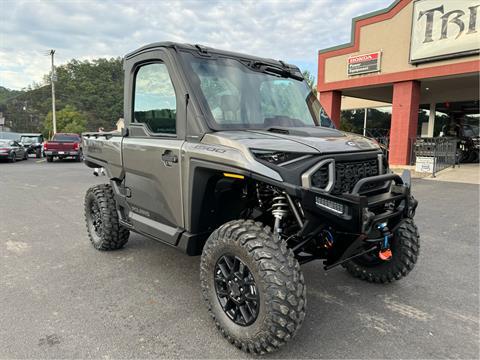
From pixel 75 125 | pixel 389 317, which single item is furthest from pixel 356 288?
pixel 75 125

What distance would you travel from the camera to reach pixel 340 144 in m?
2.90

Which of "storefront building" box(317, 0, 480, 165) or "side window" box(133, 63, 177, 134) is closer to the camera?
"side window" box(133, 63, 177, 134)

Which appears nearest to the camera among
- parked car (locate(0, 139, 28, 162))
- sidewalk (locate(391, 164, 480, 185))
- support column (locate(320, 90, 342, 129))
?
sidewalk (locate(391, 164, 480, 185))

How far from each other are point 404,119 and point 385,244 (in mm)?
13489

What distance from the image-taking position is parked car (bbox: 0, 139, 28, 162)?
19.6 metres

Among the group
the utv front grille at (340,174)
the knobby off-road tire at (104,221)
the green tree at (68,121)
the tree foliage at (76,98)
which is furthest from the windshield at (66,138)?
the green tree at (68,121)

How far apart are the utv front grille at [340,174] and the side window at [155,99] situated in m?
1.36

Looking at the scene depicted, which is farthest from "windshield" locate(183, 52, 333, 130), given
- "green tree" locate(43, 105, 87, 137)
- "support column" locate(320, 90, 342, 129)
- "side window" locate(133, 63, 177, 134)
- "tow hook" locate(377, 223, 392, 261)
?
"green tree" locate(43, 105, 87, 137)

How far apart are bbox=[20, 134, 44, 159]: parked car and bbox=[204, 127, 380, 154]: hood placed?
2506 cm

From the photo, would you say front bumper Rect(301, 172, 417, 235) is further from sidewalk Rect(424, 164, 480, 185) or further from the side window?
sidewalk Rect(424, 164, 480, 185)

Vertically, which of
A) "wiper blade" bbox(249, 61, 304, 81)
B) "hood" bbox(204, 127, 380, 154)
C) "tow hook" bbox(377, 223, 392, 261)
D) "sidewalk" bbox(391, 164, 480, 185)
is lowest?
"sidewalk" bbox(391, 164, 480, 185)

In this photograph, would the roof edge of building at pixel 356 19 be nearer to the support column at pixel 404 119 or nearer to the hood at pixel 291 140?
the support column at pixel 404 119

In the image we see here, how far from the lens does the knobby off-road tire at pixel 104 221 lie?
4.49 m

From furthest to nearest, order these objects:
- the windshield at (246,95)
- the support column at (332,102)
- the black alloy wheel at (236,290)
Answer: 1. the support column at (332,102)
2. the windshield at (246,95)
3. the black alloy wheel at (236,290)
